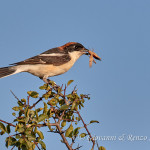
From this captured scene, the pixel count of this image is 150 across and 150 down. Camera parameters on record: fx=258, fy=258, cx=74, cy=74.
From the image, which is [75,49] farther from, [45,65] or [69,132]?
[69,132]

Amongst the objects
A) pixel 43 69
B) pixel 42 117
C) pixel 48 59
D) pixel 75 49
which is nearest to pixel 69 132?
pixel 42 117

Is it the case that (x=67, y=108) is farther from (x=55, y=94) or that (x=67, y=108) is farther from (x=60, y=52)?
(x=60, y=52)

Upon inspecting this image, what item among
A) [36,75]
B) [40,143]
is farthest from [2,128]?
[36,75]

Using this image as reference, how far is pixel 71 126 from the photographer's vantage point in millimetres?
3953

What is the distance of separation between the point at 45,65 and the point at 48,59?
0.24 meters

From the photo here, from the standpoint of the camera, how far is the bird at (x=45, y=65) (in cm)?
714

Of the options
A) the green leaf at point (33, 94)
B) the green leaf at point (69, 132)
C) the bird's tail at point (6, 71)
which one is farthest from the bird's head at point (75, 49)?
the green leaf at point (69, 132)

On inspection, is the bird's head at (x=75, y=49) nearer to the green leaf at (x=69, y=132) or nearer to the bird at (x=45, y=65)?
the bird at (x=45, y=65)

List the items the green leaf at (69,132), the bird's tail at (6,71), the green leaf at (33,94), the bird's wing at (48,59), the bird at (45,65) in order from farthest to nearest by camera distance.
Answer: the bird's wing at (48,59) → the bird at (45,65) → the bird's tail at (6,71) → the green leaf at (33,94) → the green leaf at (69,132)

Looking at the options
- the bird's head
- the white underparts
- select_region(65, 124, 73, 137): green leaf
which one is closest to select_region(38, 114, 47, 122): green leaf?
select_region(65, 124, 73, 137): green leaf

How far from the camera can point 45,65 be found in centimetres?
739

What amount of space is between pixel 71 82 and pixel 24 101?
935 millimetres

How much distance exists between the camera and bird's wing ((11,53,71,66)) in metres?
7.30

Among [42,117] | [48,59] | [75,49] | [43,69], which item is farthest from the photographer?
[75,49]
